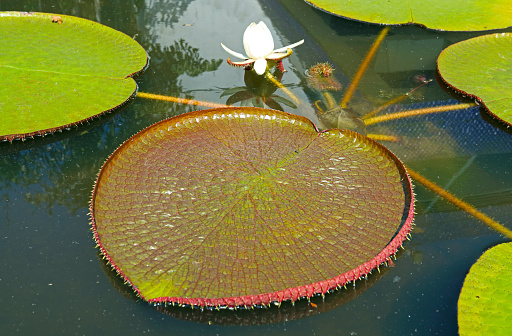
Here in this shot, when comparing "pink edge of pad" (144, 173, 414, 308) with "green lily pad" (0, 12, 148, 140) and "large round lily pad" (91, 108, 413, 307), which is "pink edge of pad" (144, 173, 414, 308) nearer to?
"large round lily pad" (91, 108, 413, 307)

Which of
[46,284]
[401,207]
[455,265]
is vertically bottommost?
[46,284]

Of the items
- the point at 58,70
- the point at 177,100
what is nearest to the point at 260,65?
the point at 177,100

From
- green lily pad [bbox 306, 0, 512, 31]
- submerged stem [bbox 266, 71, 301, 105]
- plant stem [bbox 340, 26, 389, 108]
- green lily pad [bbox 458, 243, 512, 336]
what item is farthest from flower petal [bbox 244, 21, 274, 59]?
green lily pad [bbox 458, 243, 512, 336]

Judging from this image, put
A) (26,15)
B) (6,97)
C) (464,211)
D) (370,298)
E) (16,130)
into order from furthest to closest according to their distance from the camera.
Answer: (26,15), (6,97), (16,130), (464,211), (370,298)

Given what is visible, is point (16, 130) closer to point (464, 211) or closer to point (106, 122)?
point (106, 122)

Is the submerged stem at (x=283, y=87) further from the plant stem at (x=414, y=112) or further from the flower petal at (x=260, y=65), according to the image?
the plant stem at (x=414, y=112)

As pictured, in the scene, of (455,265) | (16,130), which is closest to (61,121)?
(16,130)
